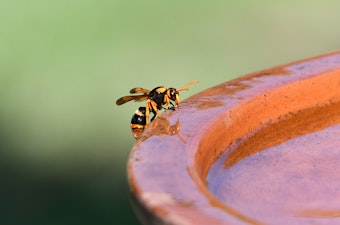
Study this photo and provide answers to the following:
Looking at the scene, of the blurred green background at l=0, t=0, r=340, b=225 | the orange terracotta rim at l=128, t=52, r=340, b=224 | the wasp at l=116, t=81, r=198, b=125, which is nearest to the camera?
the orange terracotta rim at l=128, t=52, r=340, b=224

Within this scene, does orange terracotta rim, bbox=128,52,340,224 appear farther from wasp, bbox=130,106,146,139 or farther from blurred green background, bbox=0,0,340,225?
blurred green background, bbox=0,0,340,225

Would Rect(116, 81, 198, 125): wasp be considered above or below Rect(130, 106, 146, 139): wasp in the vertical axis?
above

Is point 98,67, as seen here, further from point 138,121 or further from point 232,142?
point 232,142

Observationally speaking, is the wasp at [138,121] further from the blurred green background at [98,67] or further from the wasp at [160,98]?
the blurred green background at [98,67]

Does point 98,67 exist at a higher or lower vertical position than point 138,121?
higher

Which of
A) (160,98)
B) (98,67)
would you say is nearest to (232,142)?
(160,98)

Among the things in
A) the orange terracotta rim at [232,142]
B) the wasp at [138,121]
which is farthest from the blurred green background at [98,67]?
the orange terracotta rim at [232,142]

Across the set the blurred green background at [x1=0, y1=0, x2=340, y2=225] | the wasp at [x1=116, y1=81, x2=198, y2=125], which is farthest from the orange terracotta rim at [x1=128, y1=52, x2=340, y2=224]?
the blurred green background at [x1=0, y1=0, x2=340, y2=225]
